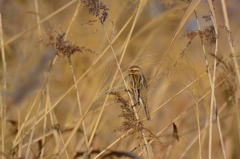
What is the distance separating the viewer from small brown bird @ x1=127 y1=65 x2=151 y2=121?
1913mm

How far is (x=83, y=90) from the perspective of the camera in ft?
7.79

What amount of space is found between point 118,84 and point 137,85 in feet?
0.89

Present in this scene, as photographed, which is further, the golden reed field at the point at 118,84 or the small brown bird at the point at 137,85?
the small brown bird at the point at 137,85

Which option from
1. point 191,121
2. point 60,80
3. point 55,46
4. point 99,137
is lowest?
point 99,137

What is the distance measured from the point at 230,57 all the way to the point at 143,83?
72 cm

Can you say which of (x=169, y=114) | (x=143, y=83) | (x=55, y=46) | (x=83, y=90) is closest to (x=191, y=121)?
(x=169, y=114)

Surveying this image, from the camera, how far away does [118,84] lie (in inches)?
74.9

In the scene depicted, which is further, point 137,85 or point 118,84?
point 137,85

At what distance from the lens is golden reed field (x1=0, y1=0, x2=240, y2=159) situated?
141 centimetres

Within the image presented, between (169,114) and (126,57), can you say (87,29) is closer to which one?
(126,57)

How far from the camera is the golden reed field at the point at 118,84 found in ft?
4.62

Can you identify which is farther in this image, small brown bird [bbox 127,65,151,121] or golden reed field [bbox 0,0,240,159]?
small brown bird [bbox 127,65,151,121]

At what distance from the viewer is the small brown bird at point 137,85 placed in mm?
1913

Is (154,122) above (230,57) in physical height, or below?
below
